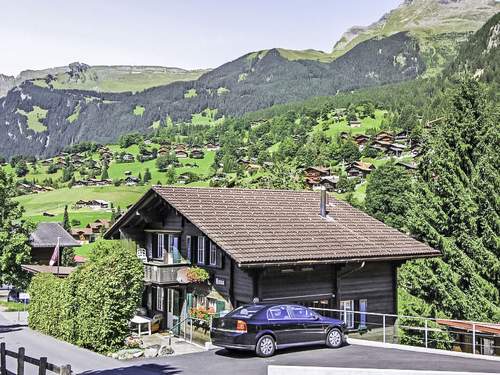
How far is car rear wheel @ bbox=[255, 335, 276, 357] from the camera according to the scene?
18.0 meters

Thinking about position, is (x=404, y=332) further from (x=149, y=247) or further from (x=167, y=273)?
(x=149, y=247)

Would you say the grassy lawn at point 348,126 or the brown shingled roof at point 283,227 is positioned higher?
the grassy lawn at point 348,126

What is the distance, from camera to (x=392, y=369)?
15.3 meters

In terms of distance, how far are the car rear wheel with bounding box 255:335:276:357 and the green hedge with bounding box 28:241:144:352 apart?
6724 mm

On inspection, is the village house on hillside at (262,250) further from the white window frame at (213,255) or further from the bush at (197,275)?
the bush at (197,275)

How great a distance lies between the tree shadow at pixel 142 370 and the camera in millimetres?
17422

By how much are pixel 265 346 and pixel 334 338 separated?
2590mm

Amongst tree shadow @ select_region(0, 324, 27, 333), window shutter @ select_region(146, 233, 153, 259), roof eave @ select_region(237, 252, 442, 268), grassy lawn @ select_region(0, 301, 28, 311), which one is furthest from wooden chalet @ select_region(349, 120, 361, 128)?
tree shadow @ select_region(0, 324, 27, 333)

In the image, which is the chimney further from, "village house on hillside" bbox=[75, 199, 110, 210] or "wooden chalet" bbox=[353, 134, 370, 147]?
"wooden chalet" bbox=[353, 134, 370, 147]

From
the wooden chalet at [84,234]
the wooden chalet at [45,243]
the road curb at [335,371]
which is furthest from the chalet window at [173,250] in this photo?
the wooden chalet at [84,234]

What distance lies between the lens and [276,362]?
17344mm

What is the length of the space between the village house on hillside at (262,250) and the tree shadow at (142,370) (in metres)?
5.36

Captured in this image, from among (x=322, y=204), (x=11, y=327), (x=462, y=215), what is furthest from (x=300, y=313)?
(x=11, y=327)

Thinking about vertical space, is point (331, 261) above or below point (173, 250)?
below
